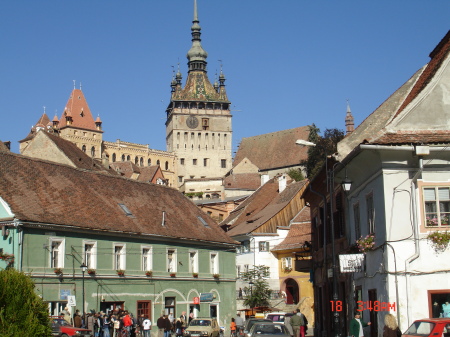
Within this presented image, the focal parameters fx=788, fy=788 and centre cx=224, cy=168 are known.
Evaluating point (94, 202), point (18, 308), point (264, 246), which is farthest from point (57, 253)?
point (264, 246)

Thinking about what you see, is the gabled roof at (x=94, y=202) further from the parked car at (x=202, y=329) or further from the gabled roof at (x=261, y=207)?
the gabled roof at (x=261, y=207)

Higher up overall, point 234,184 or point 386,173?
point 234,184

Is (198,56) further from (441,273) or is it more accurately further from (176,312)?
(441,273)

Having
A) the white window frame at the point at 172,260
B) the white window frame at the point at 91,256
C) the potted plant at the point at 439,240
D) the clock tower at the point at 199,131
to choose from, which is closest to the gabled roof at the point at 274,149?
the clock tower at the point at 199,131

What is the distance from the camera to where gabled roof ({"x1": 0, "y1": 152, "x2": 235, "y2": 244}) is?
38.7 m

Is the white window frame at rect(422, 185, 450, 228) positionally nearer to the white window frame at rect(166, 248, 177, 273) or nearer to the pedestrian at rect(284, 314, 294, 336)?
the pedestrian at rect(284, 314, 294, 336)

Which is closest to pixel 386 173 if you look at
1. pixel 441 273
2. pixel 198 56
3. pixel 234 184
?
pixel 441 273

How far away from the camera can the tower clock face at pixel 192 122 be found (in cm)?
17662

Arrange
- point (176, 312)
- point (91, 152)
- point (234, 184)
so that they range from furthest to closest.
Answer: point (91, 152) → point (234, 184) → point (176, 312)

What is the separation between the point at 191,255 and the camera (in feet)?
157

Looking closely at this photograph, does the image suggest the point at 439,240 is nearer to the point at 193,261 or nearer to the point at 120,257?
the point at 120,257

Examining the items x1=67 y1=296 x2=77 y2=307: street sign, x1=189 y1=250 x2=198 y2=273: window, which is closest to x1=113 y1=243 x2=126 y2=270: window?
x1=189 y1=250 x2=198 y2=273: window

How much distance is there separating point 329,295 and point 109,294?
13.0 m

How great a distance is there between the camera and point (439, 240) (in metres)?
21.3
